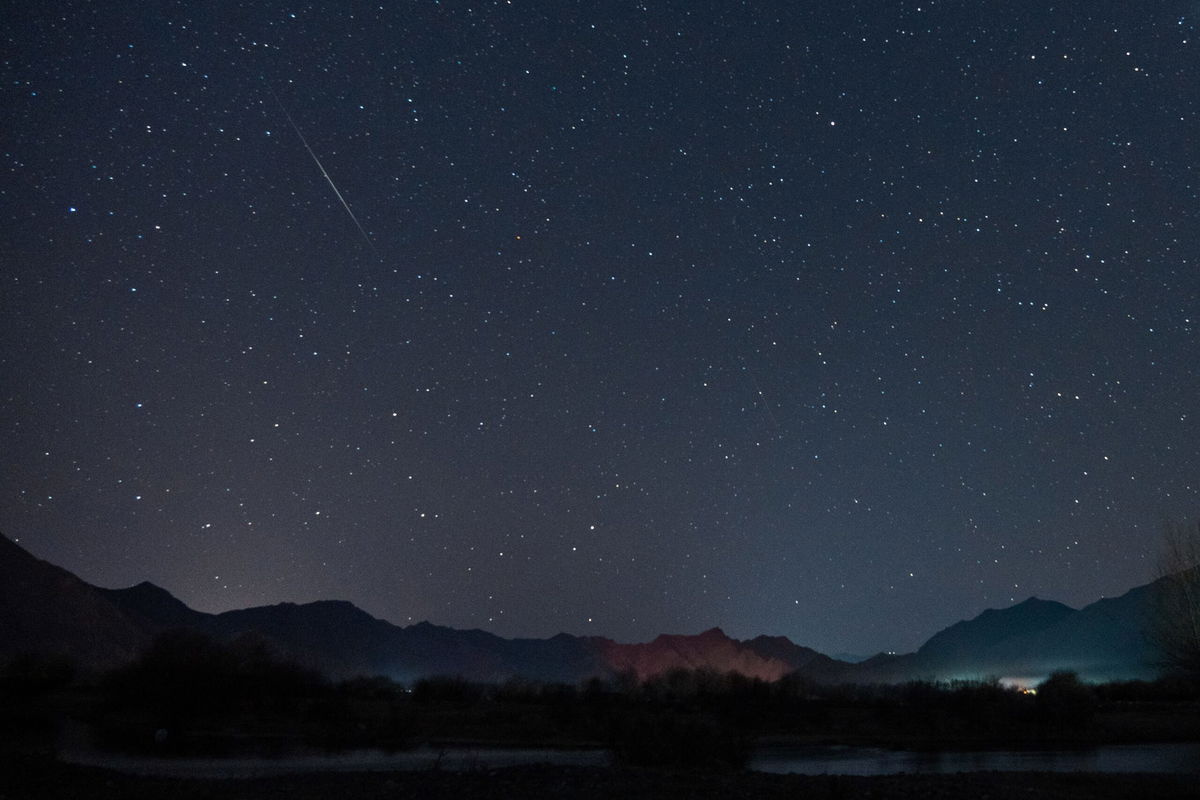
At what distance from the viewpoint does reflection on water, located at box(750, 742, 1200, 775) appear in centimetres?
2455

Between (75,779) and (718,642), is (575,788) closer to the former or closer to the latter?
(75,779)

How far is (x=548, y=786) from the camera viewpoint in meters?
14.1

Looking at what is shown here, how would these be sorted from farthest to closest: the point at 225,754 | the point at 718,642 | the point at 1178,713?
1. the point at 718,642
2. the point at 1178,713
3. the point at 225,754

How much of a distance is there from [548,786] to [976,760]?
1946 centimetres

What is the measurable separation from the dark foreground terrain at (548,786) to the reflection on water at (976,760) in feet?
21.9

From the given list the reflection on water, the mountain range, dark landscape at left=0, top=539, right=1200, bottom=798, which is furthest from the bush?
the mountain range

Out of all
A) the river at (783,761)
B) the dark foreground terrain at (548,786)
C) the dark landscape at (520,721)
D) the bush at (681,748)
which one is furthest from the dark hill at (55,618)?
the bush at (681,748)

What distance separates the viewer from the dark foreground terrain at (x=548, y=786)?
13.8 meters

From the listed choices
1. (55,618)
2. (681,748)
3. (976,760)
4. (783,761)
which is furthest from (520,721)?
(55,618)

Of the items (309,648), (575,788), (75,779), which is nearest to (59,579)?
(309,648)

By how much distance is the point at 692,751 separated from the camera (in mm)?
20812

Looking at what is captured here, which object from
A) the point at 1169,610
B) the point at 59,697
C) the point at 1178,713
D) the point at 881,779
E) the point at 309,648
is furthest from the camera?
the point at 309,648

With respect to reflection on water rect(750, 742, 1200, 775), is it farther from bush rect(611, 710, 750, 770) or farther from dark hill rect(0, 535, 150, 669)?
dark hill rect(0, 535, 150, 669)

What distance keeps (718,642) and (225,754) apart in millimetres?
140167
